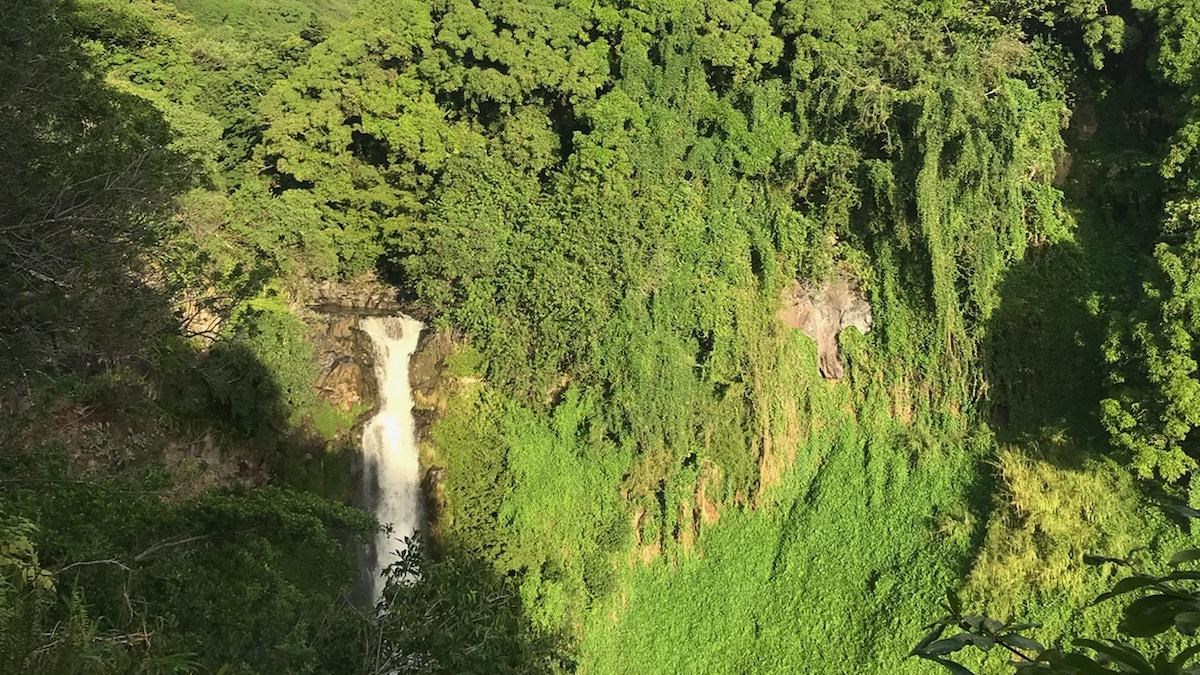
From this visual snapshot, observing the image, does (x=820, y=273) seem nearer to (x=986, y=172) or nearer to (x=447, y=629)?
(x=986, y=172)

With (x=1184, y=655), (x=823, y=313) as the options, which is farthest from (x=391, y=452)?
(x=1184, y=655)

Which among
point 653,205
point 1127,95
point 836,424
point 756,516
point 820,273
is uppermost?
point 1127,95

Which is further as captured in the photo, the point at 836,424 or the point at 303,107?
the point at 303,107

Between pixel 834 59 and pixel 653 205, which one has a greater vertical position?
pixel 834 59

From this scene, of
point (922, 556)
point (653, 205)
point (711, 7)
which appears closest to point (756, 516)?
point (922, 556)

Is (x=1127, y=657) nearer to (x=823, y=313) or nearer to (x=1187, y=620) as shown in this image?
(x=1187, y=620)

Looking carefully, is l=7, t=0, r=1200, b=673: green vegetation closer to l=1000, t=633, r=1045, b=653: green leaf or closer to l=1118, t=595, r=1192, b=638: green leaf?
l=1000, t=633, r=1045, b=653: green leaf

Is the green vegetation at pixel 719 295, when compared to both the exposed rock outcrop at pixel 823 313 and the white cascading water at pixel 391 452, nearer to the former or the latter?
the exposed rock outcrop at pixel 823 313
